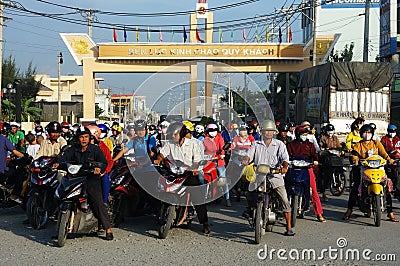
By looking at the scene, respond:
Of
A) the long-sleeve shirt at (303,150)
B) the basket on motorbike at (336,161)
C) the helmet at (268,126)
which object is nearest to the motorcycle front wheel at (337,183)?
the basket on motorbike at (336,161)

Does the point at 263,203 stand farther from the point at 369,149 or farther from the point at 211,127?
the point at 211,127

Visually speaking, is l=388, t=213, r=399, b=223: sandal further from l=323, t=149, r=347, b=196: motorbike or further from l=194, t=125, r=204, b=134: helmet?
l=194, t=125, r=204, b=134: helmet

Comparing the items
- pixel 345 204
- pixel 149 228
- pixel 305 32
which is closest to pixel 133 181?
pixel 149 228

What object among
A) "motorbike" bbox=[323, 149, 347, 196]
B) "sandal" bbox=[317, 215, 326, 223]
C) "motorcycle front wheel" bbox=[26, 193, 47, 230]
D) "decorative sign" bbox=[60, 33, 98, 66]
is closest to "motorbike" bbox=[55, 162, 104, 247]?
"motorcycle front wheel" bbox=[26, 193, 47, 230]

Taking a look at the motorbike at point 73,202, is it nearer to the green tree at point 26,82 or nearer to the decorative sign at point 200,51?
the decorative sign at point 200,51

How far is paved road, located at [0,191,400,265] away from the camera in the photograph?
681 centimetres

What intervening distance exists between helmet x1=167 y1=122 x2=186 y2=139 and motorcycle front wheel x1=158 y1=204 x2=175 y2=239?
40.7 inches

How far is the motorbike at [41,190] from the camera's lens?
28.5 feet

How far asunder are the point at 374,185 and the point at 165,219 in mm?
3261

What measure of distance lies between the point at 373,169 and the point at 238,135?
392 centimetres

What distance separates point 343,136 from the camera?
17.5 metres

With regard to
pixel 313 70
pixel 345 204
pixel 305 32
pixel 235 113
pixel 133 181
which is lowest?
pixel 345 204

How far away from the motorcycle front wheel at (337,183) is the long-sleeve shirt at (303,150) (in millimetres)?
3477

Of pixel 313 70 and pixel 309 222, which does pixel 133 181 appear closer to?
pixel 309 222
